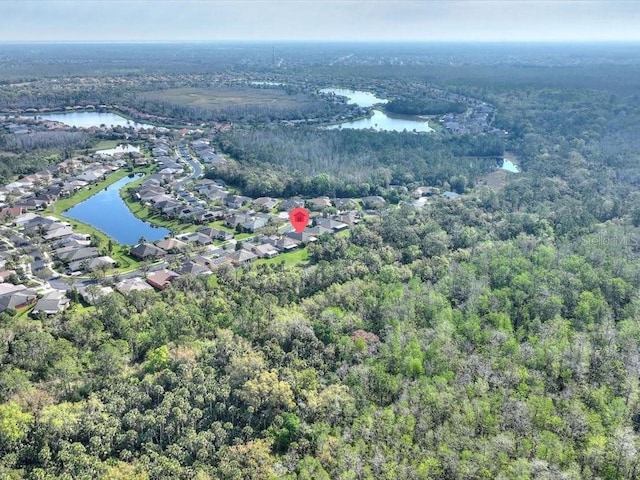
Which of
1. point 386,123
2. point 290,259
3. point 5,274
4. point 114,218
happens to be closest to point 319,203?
point 290,259

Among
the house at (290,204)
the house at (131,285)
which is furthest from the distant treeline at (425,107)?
the house at (131,285)

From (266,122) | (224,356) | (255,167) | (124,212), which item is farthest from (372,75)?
(224,356)

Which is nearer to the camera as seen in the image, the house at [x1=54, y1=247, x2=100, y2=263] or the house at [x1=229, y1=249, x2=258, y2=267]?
the house at [x1=54, y1=247, x2=100, y2=263]

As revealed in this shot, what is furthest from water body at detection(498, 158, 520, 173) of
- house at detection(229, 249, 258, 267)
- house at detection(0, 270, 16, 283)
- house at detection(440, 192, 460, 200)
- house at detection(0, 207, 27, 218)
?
house at detection(0, 270, 16, 283)

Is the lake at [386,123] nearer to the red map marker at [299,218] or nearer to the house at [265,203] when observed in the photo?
the house at [265,203]

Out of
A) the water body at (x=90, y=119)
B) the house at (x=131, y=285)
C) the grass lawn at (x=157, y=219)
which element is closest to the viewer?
the house at (x=131, y=285)

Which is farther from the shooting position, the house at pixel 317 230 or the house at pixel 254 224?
the house at pixel 254 224

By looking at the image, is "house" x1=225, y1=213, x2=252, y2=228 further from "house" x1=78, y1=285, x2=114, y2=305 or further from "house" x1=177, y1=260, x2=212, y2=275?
"house" x1=78, y1=285, x2=114, y2=305
